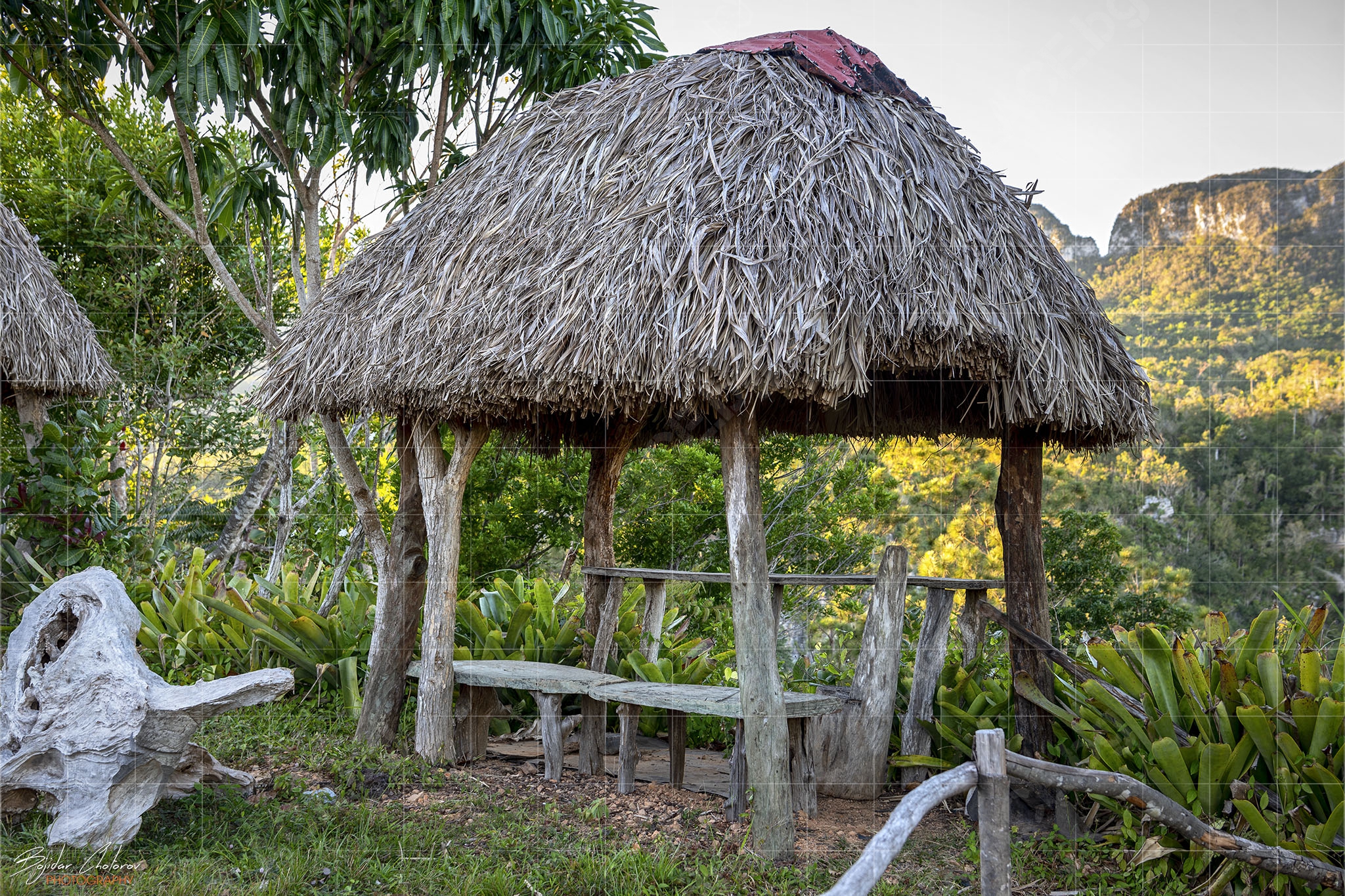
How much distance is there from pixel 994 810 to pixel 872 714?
2555mm

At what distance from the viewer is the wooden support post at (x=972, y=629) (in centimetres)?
496

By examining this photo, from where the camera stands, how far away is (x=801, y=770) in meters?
4.36

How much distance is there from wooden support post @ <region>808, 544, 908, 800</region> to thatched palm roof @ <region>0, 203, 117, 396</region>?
5588 mm

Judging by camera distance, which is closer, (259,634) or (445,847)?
(445,847)

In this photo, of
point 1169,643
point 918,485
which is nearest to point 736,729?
point 1169,643

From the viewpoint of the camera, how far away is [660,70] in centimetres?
462

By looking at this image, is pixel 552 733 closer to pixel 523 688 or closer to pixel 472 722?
pixel 523 688

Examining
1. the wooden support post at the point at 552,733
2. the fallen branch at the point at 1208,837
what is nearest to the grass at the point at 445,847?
the wooden support post at the point at 552,733

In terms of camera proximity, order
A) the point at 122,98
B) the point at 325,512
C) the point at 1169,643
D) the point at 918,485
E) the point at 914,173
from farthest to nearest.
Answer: the point at 918,485 → the point at 122,98 → the point at 325,512 → the point at 1169,643 → the point at 914,173

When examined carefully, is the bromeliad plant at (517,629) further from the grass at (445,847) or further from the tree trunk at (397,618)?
the grass at (445,847)

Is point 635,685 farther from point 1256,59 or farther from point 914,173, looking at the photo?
point 1256,59

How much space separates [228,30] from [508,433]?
115 inches

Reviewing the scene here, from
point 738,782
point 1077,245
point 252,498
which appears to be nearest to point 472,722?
point 738,782

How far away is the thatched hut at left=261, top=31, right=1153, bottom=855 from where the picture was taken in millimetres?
3682
